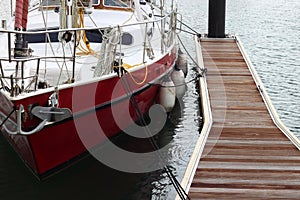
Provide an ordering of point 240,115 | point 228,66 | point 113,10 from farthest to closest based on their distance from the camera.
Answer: point 228,66, point 113,10, point 240,115

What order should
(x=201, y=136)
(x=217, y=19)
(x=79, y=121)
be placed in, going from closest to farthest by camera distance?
(x=79, y=121) < (x=201, y=136) < (x=217, y=19)

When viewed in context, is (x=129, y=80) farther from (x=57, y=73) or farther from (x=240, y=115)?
(x=240, y=115)

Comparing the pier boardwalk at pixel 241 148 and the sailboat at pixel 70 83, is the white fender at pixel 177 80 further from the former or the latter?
the sailboat at pixel 70 83

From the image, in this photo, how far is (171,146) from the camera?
10258 millimetres

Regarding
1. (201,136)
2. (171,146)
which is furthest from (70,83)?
(171,146)

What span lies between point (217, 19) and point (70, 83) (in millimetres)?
9330

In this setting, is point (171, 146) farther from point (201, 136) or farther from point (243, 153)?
point (243, 153)

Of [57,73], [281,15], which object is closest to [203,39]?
[57,73]

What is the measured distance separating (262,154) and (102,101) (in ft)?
8.21

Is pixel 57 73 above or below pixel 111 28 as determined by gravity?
below

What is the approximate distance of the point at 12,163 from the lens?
9.09 m

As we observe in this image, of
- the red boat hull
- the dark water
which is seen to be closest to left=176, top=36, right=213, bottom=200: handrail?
the dark water

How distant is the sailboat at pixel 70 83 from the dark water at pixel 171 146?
1.64 feet

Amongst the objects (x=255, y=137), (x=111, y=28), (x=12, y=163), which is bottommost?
(x=12, y=163)
